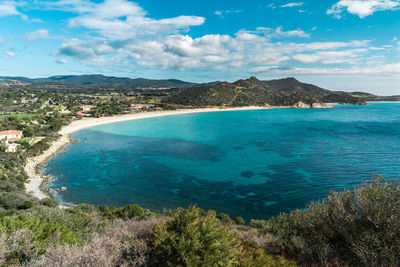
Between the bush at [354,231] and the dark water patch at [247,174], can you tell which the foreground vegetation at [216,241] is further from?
the dark water patch at [247,174]

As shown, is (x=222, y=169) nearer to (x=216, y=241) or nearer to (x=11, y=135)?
(x=216, y=241)

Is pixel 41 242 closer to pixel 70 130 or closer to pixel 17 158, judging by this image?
pixel 17 158

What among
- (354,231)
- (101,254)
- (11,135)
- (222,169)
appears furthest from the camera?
(11,135)

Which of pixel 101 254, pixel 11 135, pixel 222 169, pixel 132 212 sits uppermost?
pixel 101 254

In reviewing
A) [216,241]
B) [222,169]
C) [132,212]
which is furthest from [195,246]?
[222,169]

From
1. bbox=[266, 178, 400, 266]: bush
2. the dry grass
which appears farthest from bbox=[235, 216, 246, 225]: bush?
the dry grass

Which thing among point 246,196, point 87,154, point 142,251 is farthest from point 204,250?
point 87,154

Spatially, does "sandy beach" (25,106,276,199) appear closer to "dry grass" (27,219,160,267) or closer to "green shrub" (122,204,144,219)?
"green shrub" (122,204,144,219)

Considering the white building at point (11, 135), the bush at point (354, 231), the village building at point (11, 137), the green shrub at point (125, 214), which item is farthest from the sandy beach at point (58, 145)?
the bush at point (354, 231)
